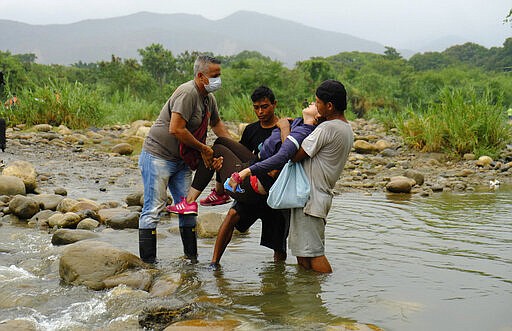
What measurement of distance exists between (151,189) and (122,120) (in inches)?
516

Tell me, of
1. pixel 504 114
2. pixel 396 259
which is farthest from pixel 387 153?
pixel 396 259

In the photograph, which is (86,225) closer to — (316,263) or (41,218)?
(41,218)

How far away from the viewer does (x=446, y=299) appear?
423 cm

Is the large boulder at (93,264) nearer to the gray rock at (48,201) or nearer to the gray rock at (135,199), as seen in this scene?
the gray rock at (48,201)

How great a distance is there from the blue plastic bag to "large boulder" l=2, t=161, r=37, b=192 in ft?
Answer: 16.1

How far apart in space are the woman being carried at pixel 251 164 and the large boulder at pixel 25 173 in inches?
160

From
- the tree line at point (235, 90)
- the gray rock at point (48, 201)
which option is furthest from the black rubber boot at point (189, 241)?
the tree line at point (235, 90)

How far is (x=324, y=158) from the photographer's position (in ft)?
14.6

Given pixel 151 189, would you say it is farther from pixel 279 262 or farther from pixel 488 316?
pixel 488 316

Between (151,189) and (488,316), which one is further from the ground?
(151,189)

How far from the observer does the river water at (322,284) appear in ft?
12.9

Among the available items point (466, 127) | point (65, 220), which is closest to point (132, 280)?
point (65, 220)

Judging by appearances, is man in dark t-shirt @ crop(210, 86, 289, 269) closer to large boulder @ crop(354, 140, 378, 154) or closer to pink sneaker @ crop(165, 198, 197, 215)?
pink sneaker @ crop(165, 198, 197, 215)

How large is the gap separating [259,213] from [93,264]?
4.52 feet
